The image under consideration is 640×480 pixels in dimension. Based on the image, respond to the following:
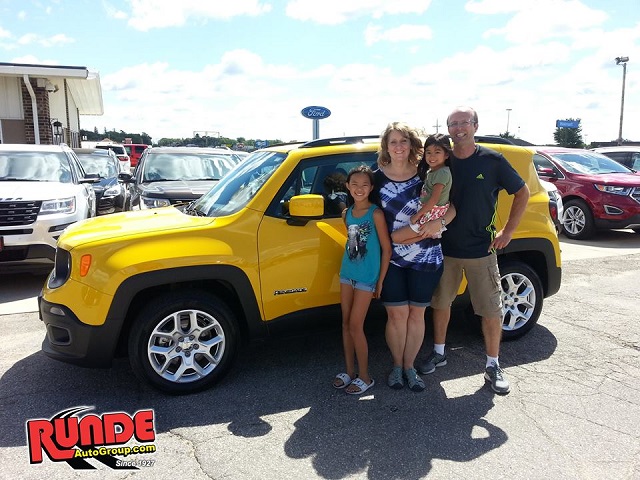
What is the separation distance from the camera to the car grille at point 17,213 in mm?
5984

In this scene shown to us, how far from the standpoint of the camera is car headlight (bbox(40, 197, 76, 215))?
6256 millimetres

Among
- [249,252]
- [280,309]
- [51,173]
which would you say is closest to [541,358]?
[280,309]

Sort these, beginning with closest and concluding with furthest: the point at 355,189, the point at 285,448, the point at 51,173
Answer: the point at 285,448 < the point at 355,189 < the point at 51,173

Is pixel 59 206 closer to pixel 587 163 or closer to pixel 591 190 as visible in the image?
pixel 591 190

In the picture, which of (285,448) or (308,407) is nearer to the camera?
(285,448)

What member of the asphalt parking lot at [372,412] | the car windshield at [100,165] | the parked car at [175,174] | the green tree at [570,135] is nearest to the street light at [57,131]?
the car windshield at [100,165]

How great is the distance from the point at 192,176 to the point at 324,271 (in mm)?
5235

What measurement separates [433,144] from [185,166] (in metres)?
6.08

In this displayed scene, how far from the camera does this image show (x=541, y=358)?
4.16m

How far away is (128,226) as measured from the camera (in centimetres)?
362

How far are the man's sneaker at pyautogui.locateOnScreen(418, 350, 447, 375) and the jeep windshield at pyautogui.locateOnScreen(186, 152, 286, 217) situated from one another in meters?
1.81

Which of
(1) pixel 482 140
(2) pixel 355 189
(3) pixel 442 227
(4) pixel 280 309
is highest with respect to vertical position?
(1) pixel 482 140

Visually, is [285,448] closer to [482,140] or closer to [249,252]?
[249,252]

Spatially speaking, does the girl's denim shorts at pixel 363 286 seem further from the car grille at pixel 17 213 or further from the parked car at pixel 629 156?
the parked car at pixel 629 156
